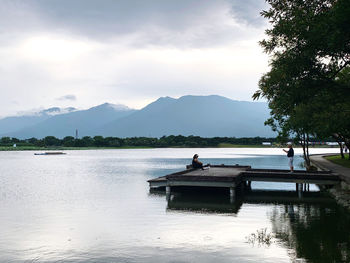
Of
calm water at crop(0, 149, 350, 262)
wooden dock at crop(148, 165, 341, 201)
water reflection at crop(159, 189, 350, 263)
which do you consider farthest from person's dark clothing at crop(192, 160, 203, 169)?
calm water at crop(0, 149, 350, 262)

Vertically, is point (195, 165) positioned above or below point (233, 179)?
above

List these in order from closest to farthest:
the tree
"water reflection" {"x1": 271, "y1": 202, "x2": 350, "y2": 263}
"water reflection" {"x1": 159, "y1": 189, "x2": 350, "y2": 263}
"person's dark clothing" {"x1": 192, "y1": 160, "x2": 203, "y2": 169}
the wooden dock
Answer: "water reflection" {"x1": 271, "y1": 202, "x2": 350, "y2": 263}
"water reflection" {"x1": 159, "y1": 189, "x2": 350, "y2": 263}
the tree
the wooden dock
"person's dark clothing" {"x1": 192, "y1": 160, "x2": 203, "y2": 169}

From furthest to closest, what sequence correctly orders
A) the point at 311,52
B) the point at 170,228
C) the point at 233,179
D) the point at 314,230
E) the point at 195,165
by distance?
the point at 195,165 → the point at 233,179 → the point at 311,52 → the point at 170,228 → the point at 314,230

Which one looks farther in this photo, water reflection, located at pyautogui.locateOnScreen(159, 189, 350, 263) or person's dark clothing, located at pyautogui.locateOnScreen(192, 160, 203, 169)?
person's dark clothing, located at pyautogui.locateOnScreen(192, 160, 203, 169)

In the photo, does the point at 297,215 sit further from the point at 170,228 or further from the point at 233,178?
Answer: the point at 170,228

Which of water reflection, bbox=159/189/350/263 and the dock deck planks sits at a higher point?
the dock deck planks

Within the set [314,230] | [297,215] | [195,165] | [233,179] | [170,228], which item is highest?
[195,165]

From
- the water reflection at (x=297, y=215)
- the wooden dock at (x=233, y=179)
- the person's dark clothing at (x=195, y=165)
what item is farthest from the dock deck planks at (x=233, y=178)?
the person's dark clothing at (x=195, y=165)

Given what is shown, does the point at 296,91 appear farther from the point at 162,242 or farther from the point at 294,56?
the point at 162,242

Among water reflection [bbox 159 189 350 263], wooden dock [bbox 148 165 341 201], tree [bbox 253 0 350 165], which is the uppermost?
tree [bbox 253 0 350 165]

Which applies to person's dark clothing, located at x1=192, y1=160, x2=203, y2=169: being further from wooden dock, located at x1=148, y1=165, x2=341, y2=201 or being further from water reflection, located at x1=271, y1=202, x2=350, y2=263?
water reflection, located at x1=271, y1=202, x2=350, y2=263

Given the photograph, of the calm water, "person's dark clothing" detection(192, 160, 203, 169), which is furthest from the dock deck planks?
"person's dark clothing" detection(192, 160, 203, 169)

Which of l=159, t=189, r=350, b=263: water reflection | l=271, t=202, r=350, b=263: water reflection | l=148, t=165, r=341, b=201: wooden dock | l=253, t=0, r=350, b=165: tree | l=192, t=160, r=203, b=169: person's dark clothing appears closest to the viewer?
l=271, t=202, r=350, b=263: water reflection

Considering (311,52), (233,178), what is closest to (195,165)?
(233,178)
